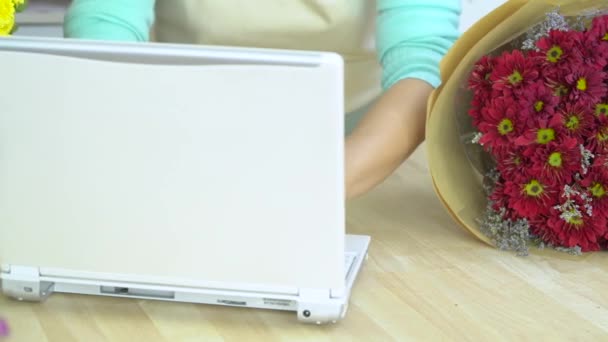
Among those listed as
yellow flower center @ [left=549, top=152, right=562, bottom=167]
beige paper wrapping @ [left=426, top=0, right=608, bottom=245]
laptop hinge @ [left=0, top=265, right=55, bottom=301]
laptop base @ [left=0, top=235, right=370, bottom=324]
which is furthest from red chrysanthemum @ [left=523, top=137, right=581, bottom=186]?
laptop hinge @ [left=0, top=265, right=55, bottom=301]

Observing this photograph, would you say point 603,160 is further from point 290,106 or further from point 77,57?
point 77,57

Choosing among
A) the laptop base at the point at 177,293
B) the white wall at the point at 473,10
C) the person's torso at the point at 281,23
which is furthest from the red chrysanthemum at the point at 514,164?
the white wall at the point at 473,10

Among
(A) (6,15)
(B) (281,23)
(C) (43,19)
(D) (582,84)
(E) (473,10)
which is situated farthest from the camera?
(E) (473,10)

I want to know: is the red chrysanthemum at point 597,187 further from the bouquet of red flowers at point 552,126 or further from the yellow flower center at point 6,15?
the yellow flower center at point 6,15

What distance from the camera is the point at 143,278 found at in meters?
0.80

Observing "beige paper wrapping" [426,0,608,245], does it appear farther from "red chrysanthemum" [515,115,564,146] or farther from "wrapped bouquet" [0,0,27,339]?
"wrapped bouquet" [0,0,27,339]

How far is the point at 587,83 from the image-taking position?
95 centimetres

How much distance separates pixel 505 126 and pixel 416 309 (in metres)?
0.25

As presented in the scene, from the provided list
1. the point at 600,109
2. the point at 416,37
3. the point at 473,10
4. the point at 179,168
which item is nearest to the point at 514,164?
the point at 600,109

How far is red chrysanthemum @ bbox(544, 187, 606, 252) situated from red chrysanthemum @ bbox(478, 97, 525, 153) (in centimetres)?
9

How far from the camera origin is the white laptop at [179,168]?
688mm

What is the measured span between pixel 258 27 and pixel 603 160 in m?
0.55

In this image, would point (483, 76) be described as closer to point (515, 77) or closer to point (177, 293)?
point (515, 77)

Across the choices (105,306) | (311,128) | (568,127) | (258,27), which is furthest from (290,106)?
(258,27)
